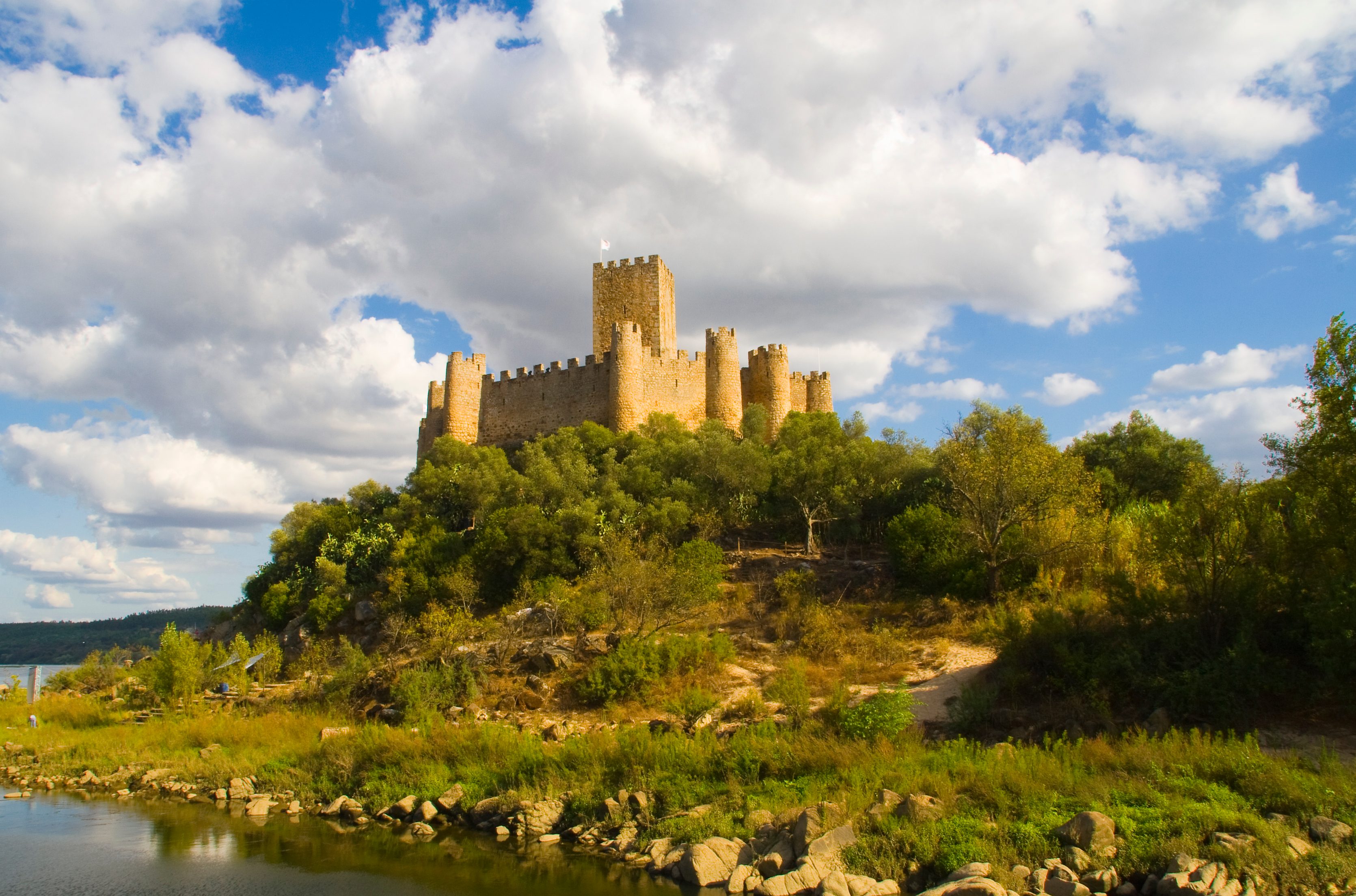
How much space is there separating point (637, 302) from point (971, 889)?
32.9 meters

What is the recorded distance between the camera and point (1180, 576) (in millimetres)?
16469

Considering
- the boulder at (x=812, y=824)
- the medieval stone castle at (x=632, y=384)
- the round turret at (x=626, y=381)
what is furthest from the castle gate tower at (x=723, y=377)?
the boulder at (x=812, y=824)

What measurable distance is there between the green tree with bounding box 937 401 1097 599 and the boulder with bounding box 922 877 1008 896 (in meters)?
12.8

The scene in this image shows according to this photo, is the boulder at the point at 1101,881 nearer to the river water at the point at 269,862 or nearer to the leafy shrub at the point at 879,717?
the leafy shrub at the point at 879,717

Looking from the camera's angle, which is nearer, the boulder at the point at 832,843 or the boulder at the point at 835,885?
the boulder at the point at 835,885

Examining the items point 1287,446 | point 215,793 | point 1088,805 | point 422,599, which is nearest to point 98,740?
point 215,793

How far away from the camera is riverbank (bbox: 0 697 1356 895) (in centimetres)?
1073

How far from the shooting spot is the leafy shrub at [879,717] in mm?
14945

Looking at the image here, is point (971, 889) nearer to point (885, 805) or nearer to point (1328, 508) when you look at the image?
point (885, 805)

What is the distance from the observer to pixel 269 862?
13297mm

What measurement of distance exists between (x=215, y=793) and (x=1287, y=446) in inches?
841

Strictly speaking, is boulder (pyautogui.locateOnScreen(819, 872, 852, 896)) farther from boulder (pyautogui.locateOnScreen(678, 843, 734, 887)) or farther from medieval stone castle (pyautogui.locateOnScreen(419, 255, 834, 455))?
medieval stone castle (pyautogui.locateOnScreen(419, 255, 834, 455))

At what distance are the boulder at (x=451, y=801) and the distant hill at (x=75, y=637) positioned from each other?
93.1 meters

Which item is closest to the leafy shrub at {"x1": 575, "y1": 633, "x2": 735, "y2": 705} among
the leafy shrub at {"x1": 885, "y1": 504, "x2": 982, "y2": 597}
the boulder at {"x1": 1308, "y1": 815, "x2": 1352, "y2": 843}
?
the leafy shrub at {"x1": 885, "y1": 504, "x2": 982, "y2": 597}
